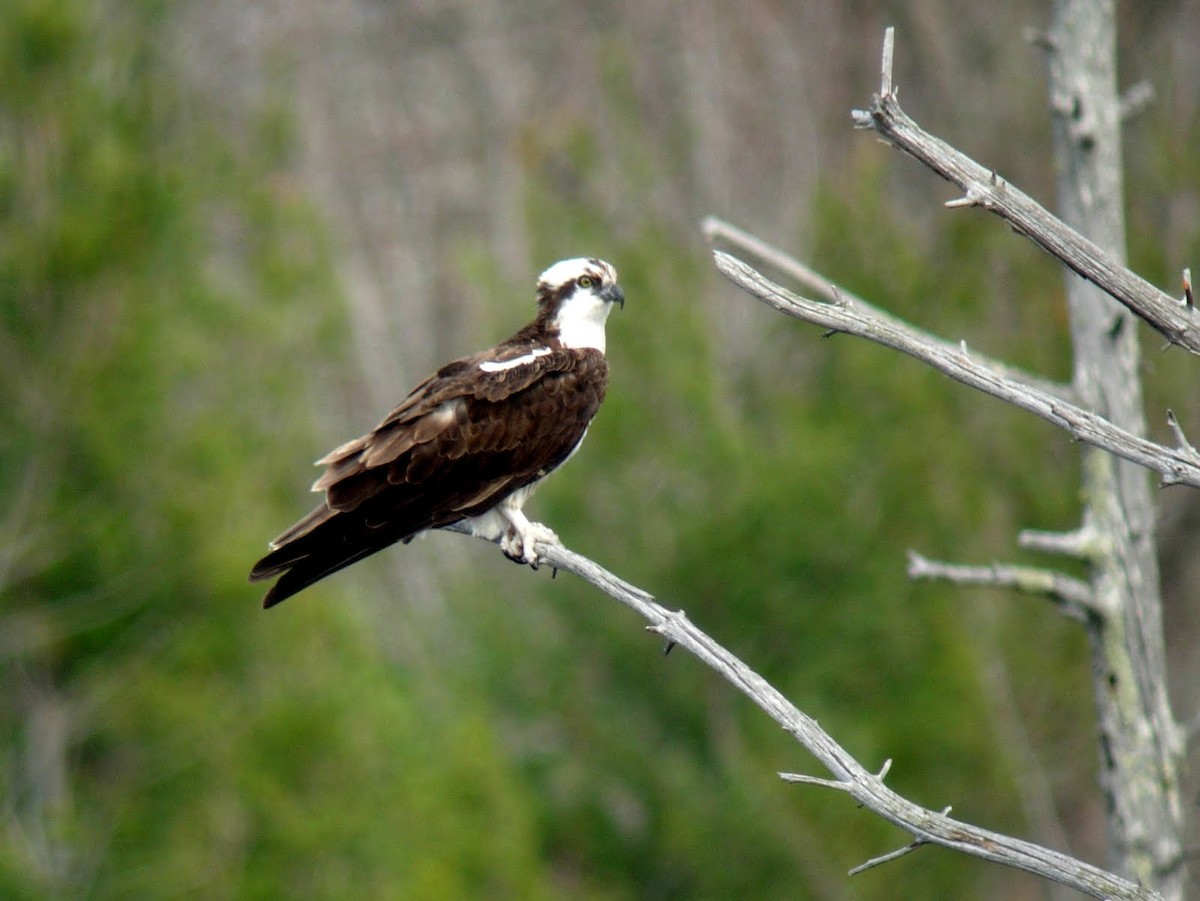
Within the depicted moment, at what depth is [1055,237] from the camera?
10.3 ft

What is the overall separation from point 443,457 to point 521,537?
A: 0.40 meters

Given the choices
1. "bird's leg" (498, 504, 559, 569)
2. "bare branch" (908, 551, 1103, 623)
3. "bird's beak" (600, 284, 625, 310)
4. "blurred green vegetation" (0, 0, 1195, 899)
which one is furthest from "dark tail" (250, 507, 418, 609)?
"blurred green vegetation" (0, 0, 1195, 899)

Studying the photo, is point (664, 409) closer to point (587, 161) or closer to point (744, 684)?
point (587, 161)

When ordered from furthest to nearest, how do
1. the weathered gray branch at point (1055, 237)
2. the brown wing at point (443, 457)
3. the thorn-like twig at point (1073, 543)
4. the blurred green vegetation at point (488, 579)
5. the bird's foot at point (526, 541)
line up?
the blurred green vegetation at point (488, 579)
the bird's foot at point (526, 541)
the brown wing at point (443, 457)
the thorn-like twig at point (1073, 543)
the weathered gray branch at point (1055, 237)

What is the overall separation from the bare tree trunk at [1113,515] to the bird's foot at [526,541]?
1789 mm

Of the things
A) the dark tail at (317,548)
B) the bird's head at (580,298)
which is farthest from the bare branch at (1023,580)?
the bird's head at (580,298)

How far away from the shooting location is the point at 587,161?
14.0 meters

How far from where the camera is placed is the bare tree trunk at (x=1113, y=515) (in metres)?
4.96

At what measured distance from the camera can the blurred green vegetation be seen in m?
13.6

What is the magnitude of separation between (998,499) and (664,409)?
304cm

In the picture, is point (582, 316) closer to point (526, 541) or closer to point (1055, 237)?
point (526, 541)

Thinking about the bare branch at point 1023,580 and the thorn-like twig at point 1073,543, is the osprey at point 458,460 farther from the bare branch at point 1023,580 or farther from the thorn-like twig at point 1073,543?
the thorn-like twig at point 1073,543

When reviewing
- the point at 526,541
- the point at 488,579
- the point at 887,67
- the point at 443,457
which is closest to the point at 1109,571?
the point at 526,541

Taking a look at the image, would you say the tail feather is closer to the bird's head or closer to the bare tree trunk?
the bird's head
